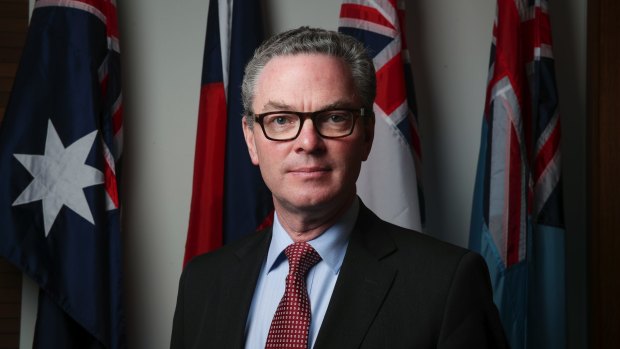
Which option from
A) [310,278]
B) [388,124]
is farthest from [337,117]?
[388,124]

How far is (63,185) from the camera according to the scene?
248cm

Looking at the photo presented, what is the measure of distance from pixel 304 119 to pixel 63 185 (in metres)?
1.29

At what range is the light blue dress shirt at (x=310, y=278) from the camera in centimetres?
149

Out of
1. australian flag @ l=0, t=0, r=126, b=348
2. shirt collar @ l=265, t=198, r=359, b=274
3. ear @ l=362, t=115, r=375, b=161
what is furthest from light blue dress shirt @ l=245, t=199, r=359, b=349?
australian flag @ l=0, t=0, r=126, b=348

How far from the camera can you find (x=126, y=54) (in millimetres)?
2744

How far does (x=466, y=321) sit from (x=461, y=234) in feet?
4.64

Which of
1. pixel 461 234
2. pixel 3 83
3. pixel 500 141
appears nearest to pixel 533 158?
pixel 500 141

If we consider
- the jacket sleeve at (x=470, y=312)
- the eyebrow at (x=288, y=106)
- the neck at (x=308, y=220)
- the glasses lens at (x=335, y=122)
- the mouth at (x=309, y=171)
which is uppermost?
the eyebrow at (x=288, y=106)

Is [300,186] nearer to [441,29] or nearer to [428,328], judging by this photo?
[428,328]

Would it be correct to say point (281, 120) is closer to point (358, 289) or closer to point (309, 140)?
point (309, 140)

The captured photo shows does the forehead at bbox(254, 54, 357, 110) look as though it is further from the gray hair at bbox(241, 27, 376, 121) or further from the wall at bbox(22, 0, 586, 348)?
the wall at bbox(22, 0, 586, 348)

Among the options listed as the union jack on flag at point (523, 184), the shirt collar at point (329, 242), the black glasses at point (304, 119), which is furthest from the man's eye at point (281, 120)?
the union jack on flag at point (523, 184)

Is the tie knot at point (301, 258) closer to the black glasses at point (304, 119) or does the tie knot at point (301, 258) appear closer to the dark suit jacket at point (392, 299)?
the dark suit jacket at point (392, 299)

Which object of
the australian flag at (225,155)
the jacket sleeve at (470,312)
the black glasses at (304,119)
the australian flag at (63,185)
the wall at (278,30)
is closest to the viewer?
the jacket sleeve at (470,312)
